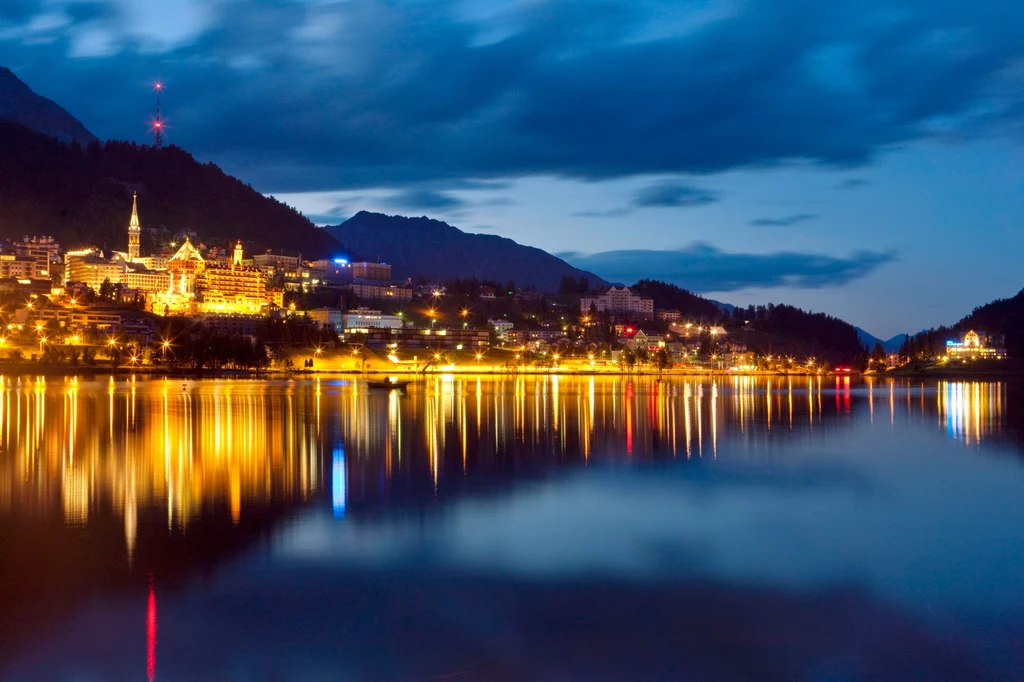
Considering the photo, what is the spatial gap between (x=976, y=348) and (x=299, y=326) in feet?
323

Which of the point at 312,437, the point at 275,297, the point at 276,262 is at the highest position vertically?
the point at 276,262

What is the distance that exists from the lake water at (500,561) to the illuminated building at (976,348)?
5052 inches

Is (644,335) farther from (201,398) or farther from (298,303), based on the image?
(201,398)

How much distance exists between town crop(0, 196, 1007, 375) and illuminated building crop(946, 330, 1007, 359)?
31 cm

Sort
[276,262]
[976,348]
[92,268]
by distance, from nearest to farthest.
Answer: [976,348] < [92,268] < [276,262]

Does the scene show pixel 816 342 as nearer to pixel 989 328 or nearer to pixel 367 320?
pixel 989 328

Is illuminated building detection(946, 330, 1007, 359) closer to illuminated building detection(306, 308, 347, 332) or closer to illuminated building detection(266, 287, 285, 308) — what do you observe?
illuminated building detection(306, 308, 347, 332)

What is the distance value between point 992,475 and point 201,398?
3545 cm

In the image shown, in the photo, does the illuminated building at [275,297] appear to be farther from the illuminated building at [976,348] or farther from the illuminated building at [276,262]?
the illuminated building at [976,348]

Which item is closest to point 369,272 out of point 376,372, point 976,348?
point 376,372

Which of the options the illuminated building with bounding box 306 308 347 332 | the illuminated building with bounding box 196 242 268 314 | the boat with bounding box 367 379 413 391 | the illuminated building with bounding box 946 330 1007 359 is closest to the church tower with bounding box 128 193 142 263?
the illuminated building with bounding box 196 242 268 314

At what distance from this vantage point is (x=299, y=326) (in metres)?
128

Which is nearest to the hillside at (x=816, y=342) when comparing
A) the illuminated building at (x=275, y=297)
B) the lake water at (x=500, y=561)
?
the illuminated building at (x=275, y=297)

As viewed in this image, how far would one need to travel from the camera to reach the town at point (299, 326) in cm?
10975
